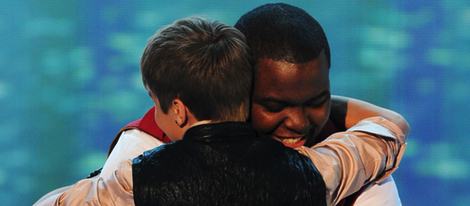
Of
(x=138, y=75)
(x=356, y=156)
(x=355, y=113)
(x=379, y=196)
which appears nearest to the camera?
(x=356, y=156)

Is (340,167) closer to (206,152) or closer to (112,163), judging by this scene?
(206,152)

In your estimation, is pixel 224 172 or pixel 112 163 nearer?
pixel 224 172

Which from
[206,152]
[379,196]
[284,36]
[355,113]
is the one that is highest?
[284,36]

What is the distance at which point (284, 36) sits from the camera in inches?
49.1

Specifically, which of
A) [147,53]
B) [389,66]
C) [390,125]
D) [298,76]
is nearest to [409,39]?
[389,66]

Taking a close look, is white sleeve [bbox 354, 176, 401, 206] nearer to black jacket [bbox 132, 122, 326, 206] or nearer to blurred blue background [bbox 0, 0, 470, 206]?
black jacket [bbox 132, 122, 326, 206]

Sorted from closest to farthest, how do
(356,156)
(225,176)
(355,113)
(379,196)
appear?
(225,176) → (356,156) → (379,196) → (355,113)

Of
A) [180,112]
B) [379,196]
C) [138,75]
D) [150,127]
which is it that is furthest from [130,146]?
[138,75]

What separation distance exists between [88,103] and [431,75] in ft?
3.88

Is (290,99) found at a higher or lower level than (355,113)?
higher

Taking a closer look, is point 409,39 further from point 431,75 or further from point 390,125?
point 390,125

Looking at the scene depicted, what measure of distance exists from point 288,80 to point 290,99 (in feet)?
0.10

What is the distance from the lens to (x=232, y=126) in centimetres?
114

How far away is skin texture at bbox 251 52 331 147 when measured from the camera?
4.05 ft
